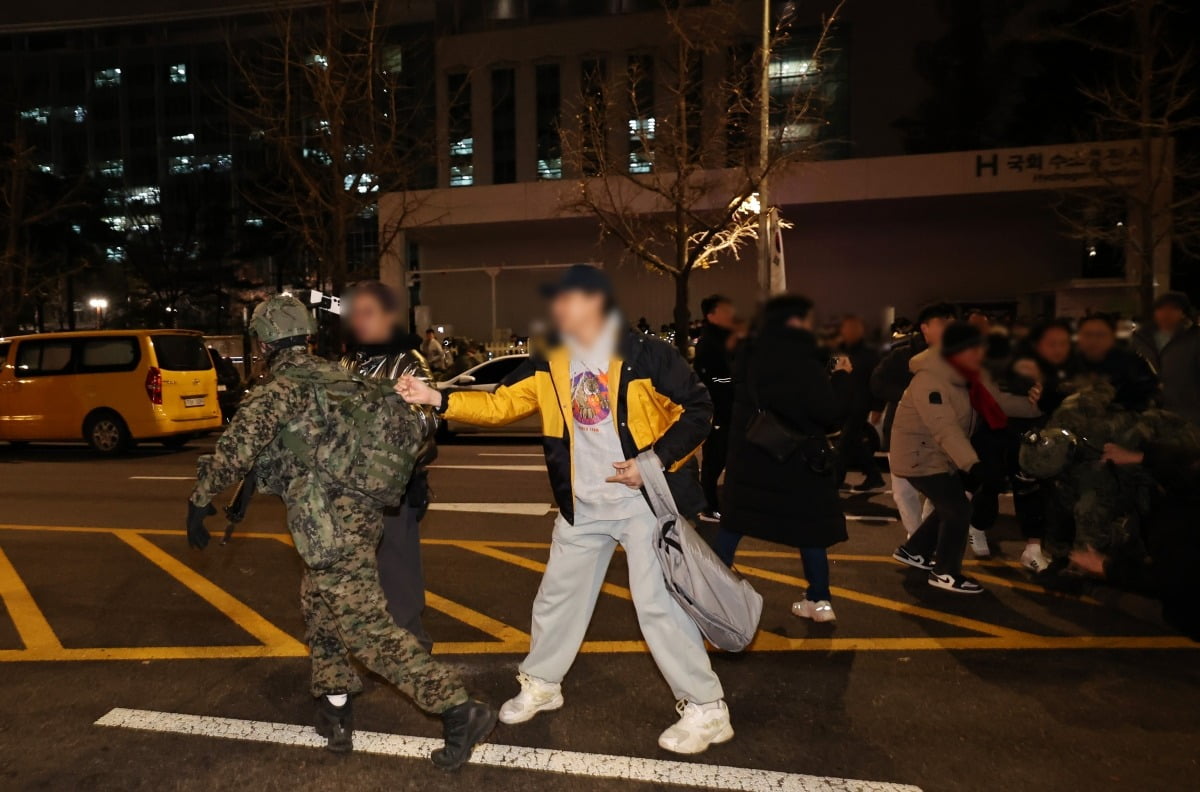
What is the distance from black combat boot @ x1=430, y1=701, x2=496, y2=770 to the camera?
11.0 ft

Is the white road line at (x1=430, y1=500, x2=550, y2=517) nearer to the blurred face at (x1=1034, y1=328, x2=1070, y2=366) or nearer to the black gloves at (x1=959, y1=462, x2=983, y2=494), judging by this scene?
the black gloves at (x1=959, y1=462, x2=983, y2=494)

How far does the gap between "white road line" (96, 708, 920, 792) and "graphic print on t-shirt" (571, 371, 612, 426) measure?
129 cm

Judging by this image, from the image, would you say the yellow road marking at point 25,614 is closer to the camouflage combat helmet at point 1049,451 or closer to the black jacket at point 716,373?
the black jacket at point 716,373

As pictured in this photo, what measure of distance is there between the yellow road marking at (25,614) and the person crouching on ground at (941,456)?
4.93 metres

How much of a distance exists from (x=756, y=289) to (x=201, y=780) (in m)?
2.67

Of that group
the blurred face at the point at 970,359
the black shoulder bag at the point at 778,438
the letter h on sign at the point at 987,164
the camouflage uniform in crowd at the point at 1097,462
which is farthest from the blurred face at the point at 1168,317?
the letter h on sign at the point at 987,164

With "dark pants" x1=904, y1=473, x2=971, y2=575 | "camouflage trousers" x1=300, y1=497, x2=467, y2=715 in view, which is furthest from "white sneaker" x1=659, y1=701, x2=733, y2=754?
"dark pants" x1=904, y1=473, x2=971, y2=575

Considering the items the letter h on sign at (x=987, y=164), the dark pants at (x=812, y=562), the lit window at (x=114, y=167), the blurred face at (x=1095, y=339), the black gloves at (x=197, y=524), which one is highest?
the lit window at (x=114, y=167)

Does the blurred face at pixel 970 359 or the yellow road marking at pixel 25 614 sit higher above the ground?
the blurred face at pixel 970 359

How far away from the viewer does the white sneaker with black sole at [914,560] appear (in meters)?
6.22

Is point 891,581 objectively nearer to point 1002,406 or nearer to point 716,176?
point 1002,406

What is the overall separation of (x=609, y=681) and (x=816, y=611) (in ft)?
4.66

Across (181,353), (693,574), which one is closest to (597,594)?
(693,574)

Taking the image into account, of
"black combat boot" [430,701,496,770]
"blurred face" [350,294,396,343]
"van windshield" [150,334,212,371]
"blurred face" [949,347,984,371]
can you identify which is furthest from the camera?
"van windshield" [150,334,212,371]
